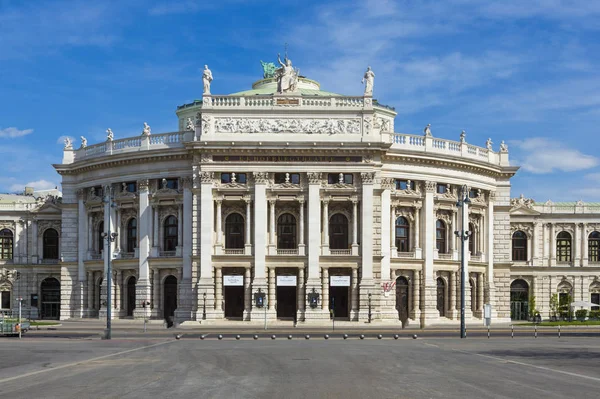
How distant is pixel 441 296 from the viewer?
8794 cm

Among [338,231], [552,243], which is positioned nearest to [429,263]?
[338,231]

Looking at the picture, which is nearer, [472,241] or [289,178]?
[289,178]

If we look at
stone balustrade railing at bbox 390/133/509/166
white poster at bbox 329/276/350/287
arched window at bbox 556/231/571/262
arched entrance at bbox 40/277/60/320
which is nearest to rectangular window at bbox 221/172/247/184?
white poster at bbox 329/276/350/287

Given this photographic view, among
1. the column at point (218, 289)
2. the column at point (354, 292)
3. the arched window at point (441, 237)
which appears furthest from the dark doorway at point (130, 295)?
the arched window at point (441, 237)

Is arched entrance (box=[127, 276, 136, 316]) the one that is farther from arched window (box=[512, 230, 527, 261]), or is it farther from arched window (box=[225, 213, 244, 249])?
arched window (box=[512, 230, 527, 261])

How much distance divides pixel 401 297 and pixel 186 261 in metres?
21.8

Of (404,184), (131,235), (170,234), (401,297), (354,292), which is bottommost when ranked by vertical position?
(401,297)

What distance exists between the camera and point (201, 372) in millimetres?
32875

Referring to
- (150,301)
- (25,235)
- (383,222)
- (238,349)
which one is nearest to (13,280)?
(25,235)

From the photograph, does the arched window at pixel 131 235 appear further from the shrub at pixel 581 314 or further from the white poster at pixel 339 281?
the shrub at pixel 581 314

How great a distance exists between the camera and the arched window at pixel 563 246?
10219cm

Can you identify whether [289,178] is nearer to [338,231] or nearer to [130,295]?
[338,231]

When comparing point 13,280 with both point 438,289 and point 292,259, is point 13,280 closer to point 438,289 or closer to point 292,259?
point 292,259

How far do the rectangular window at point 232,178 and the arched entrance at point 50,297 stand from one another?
2977 centimetres
